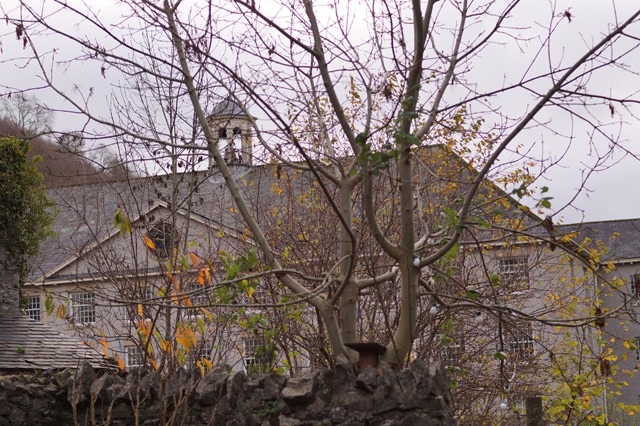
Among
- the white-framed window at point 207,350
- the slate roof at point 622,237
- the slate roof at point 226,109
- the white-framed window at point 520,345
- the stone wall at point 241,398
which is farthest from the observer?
the slate roof at point 622,237

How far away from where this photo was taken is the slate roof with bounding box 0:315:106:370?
45.3ft

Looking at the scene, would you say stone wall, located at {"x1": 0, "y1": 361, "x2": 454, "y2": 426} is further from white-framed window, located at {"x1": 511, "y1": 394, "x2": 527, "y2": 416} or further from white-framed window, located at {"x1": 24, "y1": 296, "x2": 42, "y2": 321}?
white-framed window, located at {"x1": 24, "y1": 296, "x2": 42, "y2": 321}

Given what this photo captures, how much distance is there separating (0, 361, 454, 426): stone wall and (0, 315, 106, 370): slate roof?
5.38 metres

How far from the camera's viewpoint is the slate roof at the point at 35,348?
13.8 meters

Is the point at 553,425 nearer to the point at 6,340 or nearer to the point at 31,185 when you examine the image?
the point at 6,340

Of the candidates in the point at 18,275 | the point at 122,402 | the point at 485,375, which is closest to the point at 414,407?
the point at 122,402

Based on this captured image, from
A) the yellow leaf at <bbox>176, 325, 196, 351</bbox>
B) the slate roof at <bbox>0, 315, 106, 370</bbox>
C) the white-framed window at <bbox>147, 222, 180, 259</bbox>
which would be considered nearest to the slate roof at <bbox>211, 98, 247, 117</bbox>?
the white-framed window at <bbox>147, 222, 180, 259</bbox>

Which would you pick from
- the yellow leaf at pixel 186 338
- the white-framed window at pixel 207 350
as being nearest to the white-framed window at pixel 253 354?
the white-framed window at pixel 207 350

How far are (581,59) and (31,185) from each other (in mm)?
12699

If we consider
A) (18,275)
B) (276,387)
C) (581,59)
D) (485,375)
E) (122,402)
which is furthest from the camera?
(18,275)

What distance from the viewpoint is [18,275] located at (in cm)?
1666

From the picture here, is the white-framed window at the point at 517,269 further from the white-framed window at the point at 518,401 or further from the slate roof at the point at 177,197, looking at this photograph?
the white-framed window at the point at 518,401

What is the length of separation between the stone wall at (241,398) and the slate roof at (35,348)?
212 inches

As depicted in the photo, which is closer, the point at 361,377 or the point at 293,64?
the point at 361,377
